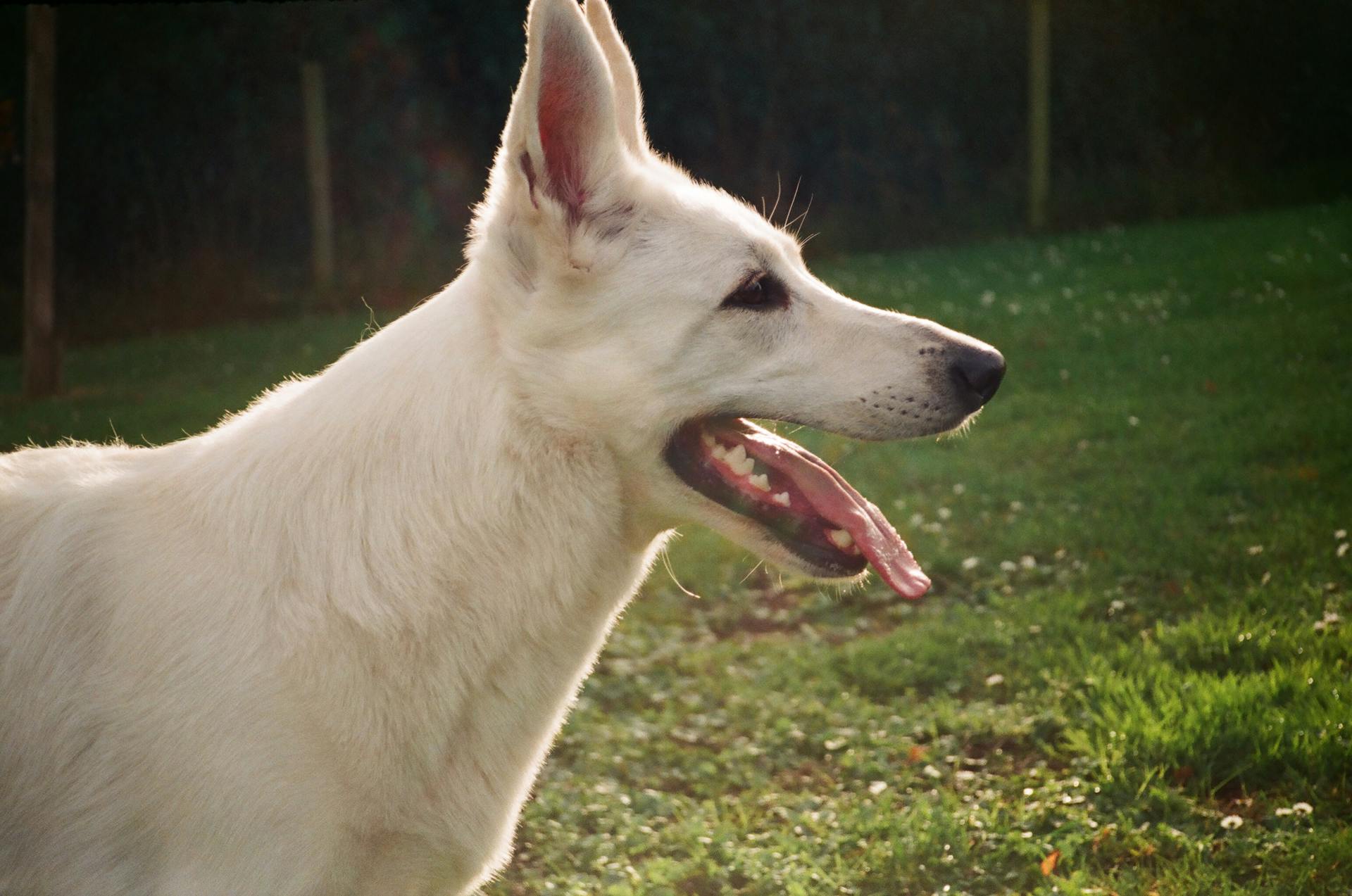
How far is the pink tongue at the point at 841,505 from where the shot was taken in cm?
290

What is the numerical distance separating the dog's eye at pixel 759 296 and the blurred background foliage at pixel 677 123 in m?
10.4

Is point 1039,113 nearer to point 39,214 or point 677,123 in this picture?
point 677,123

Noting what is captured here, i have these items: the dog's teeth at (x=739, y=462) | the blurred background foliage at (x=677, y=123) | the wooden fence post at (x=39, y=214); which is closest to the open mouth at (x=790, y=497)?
the dog's teeth at (x=739, y=462)

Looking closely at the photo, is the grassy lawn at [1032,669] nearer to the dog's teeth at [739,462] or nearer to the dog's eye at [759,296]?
the dog's teeth at [739,462]

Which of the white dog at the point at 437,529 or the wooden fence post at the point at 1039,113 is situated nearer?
the white dog at the point at 437,529

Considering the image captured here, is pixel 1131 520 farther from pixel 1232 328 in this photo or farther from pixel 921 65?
pixel 921 65

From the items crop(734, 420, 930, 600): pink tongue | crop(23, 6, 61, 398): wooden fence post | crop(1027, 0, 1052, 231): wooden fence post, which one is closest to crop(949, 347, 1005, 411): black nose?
crop(734, 420, 930, 600): pink tongue

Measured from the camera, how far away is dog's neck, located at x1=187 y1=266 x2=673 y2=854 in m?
Answer: 2.51

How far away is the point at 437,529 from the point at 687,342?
0.68 m

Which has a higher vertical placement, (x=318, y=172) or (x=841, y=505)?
(x=841, y=505)

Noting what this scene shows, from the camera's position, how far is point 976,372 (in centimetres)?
286

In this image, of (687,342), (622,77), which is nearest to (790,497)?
(687,342)

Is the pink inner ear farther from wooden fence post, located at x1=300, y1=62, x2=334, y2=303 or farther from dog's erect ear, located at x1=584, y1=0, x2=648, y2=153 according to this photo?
wooden fence post, located at x1=300, y1=62, x2=334, y2=303

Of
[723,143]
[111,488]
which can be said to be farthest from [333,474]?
[723,143]
